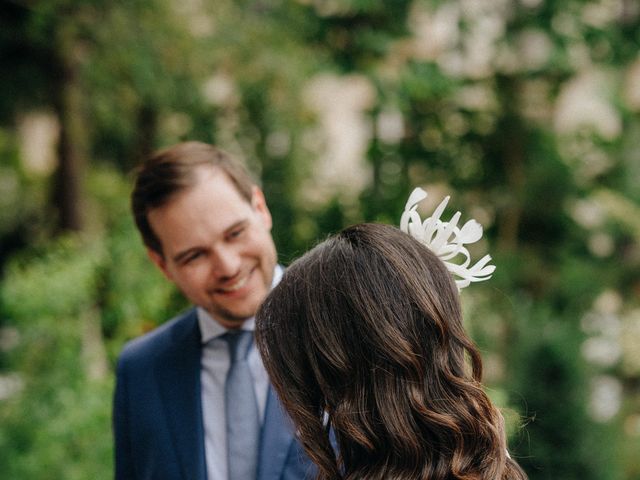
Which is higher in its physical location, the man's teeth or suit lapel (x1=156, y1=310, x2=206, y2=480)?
the man's teeth

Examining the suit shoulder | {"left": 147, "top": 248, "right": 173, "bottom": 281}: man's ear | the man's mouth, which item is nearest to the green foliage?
the suit shoulder

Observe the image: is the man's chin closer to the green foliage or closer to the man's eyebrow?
the man's eyebrow

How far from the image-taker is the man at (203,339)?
2.02 meters

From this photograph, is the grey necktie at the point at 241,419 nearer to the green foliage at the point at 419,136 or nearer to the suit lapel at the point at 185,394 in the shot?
the suit lapel at the point at 185,394

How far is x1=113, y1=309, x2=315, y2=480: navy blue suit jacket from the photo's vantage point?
1.91 m

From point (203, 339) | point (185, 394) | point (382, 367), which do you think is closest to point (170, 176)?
A: point (203, 339)

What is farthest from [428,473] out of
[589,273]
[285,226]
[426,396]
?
[589,273]

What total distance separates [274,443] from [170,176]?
0.83m

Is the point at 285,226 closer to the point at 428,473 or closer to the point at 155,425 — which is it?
the point at 155,425

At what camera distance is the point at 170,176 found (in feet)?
6.92

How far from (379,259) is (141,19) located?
524 cm

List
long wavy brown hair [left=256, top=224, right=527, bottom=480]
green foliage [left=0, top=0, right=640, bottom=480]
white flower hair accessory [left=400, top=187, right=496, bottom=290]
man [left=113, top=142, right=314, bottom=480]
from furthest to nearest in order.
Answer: green foliage [left=0, top=0, right=640, bottom=480], man [left=113, top=142, right=314, bottom=480], white flower hair accessory [left=400, top=187, right=496, bottom=290], long wavy brown hair [left=256, top=224, right=527, bottom=480]

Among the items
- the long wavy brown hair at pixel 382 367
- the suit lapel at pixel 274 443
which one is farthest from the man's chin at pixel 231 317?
the long wavy brown hair at pixel 382 367

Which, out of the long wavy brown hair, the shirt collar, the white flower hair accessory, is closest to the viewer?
the long wavy brown hair
